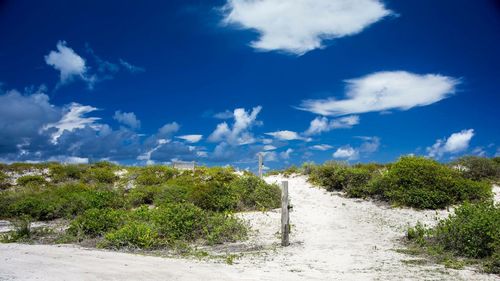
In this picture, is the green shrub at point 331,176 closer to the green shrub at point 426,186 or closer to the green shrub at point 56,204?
the green shrub at point 426,186

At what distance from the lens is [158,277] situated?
10.1 meters

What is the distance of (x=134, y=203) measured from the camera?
24.3 meters

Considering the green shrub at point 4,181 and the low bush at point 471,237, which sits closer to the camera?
the low bush at point 471,237

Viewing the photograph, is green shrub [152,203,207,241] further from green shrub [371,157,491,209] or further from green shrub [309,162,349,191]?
green shrub [309,162,349,191]

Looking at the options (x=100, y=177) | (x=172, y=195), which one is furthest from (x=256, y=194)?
(x=100, y=177)

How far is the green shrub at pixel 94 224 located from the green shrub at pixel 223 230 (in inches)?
142

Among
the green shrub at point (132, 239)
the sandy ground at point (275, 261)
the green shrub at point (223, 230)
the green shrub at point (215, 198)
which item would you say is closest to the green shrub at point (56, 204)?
the green shrub at point (215, 198)

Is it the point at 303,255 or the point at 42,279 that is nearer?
the point at 42,279

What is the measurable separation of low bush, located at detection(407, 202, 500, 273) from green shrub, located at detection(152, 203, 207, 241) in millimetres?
7941

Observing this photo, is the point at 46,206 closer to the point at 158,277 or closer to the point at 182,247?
the point at 182,247

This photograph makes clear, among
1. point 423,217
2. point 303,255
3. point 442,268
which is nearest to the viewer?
point 442,268

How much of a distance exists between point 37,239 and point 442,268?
1420 cm

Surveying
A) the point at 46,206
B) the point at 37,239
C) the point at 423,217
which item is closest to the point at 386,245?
the point at 423,217

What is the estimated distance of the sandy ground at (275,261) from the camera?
10453 mm
